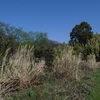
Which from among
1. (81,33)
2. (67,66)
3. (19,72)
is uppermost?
(81,33)

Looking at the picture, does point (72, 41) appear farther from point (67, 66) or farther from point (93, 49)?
point (67, 66)

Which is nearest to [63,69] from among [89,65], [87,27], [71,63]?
[71,63]

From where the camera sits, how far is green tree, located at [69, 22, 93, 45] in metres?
55.4

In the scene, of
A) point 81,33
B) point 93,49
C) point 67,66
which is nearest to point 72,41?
point 81,33

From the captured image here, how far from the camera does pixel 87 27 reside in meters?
56.8

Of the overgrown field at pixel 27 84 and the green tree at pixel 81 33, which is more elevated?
the green tree at pixel 81 33

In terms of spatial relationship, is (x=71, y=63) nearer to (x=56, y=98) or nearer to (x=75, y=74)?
(x=75, y=74)

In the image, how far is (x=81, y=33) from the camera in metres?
56.8

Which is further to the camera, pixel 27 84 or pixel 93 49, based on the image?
pixel 93 49

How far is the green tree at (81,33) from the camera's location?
182 ft

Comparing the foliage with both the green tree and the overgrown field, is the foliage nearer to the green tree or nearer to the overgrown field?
the green tree

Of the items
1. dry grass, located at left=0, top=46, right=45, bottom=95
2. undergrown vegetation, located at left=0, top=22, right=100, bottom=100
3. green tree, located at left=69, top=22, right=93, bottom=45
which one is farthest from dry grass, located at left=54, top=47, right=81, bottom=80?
green tree, located at left=69, top=22, right=93, bottom=45

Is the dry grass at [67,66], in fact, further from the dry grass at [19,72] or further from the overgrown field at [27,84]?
the dry grass at [19,72]

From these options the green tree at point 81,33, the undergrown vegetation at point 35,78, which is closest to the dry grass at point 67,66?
the undergrown vegetation at point 35,78
